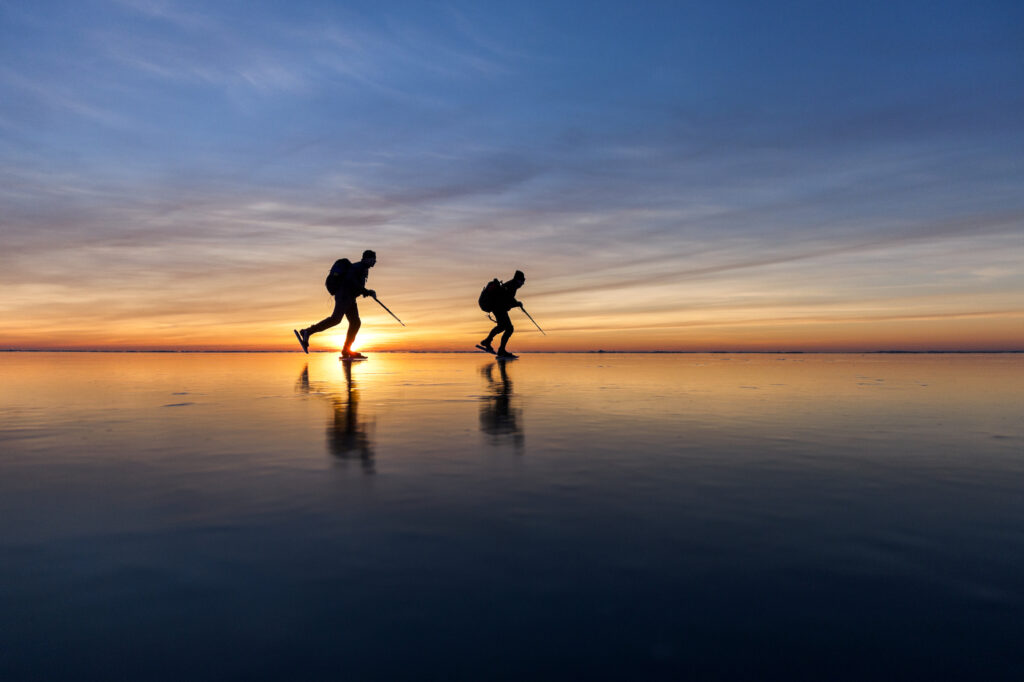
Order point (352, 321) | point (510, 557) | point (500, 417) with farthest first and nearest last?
point (352, 321) < point (500, 417) < point (510, 557)

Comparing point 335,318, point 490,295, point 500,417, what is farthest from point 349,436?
point 490,295

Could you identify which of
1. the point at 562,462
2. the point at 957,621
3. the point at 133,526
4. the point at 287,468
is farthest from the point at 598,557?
the point at 287,468

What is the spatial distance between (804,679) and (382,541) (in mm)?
1699

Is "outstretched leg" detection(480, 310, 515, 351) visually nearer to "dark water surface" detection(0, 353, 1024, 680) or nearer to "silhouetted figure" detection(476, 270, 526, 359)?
"silhouetted figure" detection(476, 270, 526, 359)

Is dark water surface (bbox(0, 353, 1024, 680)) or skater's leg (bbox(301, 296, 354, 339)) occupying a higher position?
skater's leg (bbox(301, 296, 354, 339))

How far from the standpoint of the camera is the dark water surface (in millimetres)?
1695

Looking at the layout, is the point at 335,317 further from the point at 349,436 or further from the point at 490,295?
the point at 349,436

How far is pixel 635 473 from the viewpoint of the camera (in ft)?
12.6

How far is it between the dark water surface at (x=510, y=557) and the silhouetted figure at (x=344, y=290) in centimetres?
→ 1347

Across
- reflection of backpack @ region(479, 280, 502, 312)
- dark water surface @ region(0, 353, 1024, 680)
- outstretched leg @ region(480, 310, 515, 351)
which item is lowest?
dark water surface @ region(0, 353, 1024, 680)

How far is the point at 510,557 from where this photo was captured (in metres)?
2.38

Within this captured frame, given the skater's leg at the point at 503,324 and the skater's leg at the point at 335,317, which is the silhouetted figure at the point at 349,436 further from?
the skater's leg at the point at 503,324

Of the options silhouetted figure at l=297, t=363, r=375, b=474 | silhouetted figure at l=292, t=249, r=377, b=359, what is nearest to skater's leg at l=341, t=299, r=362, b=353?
silhouetted figure at l=292, t=249, r=377, b=359

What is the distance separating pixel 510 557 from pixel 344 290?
17.2m
